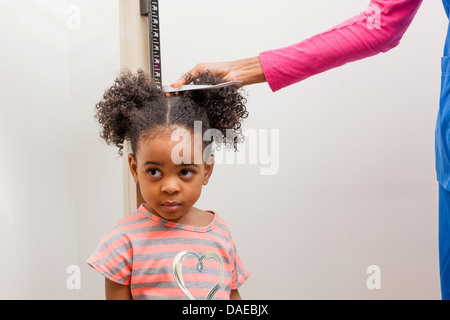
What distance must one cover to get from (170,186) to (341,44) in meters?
0.44

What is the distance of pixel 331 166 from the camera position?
1.08 meters

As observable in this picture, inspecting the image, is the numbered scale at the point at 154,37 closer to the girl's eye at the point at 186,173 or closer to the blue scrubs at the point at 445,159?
the girl's eye at the point at 186,173

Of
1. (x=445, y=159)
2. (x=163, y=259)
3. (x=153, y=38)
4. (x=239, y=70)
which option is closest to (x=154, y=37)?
(x=153, y=38)

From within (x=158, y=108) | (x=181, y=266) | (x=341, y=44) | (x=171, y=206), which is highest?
(x=341, y=44)

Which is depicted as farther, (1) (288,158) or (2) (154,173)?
(1) (288,158)

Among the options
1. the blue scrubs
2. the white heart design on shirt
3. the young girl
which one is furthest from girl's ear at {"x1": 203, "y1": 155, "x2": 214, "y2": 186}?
the blue scrubs

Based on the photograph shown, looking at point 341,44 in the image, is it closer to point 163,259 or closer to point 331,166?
→ point 331,166

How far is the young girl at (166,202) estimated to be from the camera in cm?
77

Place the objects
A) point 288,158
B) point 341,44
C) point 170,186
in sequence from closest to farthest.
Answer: point 170,186, point 341,44, point 288,158

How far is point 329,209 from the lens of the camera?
110 centimetres

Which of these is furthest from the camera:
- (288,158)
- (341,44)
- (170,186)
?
(288,158)

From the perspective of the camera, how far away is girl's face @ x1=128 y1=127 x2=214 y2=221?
765 mm

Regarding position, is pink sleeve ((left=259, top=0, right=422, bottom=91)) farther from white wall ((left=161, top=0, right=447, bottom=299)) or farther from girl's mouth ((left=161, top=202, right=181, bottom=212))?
girl's mouth ((left=161, top=202, right=181, bottom=212))
